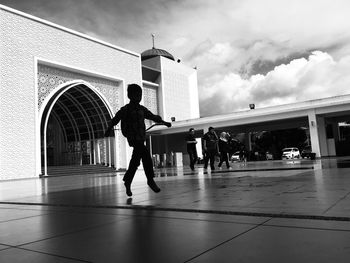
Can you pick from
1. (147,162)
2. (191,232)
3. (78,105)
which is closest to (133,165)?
(147,162)

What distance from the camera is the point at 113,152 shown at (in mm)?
27906

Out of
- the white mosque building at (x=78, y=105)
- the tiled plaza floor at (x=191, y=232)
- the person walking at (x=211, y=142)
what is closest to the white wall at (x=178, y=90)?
the white mosque building at (x=78, y=105)

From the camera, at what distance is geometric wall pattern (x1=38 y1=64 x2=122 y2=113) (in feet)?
72.9

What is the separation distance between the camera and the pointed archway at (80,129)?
2709 centimetres

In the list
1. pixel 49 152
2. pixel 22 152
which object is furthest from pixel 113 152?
pixel 22 152

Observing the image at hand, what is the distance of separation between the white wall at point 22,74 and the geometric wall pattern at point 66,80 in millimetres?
759

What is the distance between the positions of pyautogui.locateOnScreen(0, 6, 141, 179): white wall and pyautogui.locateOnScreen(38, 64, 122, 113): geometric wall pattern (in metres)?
0.76

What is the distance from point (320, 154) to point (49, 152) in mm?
22113

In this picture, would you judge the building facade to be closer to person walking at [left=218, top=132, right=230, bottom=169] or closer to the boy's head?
person walking at [left=218, top=132, right=230, bottom=169]

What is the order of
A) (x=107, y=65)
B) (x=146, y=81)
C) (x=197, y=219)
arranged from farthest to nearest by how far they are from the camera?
1. (x=146, y=81)
2. (x=107, y=65)
3. (x=197, y=219)

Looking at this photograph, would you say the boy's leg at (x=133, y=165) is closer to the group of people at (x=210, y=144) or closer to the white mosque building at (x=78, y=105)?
the group of people at (x=210, y=144)

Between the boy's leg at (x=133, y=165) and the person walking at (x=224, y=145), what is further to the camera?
the person walking at (x=224, y=145)

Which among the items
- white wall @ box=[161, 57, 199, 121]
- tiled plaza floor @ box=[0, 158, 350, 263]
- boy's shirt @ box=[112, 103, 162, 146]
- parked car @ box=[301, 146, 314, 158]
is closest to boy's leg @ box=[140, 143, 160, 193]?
boy's shirt @ box=[112, 103, 162, 146]

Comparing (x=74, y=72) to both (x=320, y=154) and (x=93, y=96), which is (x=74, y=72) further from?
(x=320, y=154)
